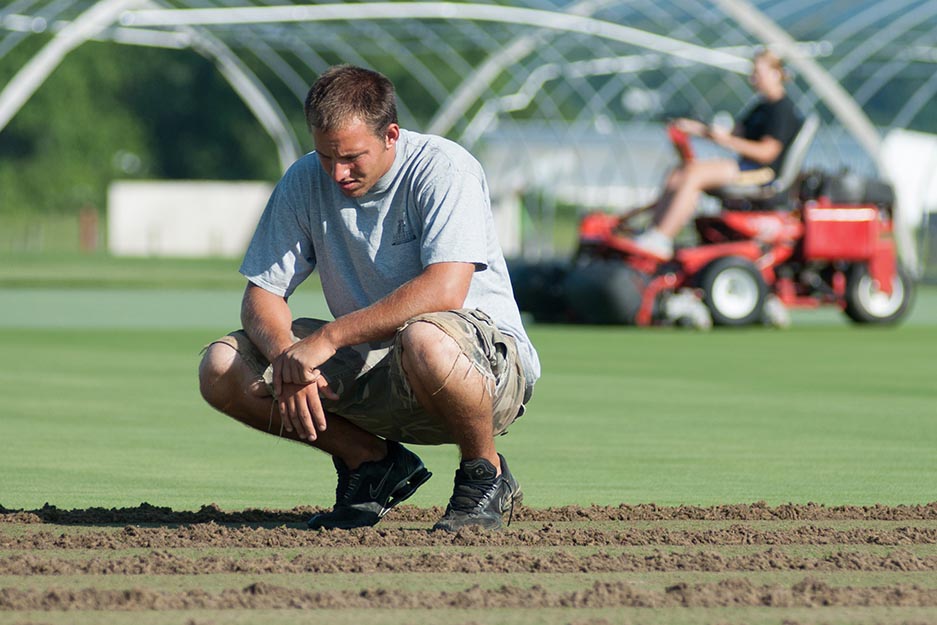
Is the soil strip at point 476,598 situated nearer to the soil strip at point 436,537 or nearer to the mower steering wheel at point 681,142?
the soil strip at point 436,537

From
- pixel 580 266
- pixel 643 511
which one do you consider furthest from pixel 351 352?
pixel 580 266

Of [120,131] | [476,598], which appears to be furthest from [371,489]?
[120,131]

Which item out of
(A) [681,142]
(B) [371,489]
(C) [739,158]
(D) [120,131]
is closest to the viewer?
(B) [371,489]

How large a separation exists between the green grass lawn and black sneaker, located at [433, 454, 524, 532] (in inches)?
30.4

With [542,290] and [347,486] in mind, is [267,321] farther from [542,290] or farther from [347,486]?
[542,290]

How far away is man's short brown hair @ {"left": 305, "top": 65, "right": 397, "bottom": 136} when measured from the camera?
14.8 feet

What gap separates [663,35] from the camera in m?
32.1

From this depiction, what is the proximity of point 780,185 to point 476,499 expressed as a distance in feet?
36.1

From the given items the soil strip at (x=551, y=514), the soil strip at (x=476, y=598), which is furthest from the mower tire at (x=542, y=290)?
the soil strip at (x=476, y=598)

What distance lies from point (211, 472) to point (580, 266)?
9.70 m

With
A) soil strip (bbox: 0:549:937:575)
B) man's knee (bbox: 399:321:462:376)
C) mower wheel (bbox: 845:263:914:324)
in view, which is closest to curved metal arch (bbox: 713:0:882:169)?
mower wheel (bbox: 845:263:914:324)

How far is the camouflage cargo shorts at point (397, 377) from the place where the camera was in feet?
15.2

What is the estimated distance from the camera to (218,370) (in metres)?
4.76

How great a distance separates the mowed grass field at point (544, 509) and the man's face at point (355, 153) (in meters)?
0.95
